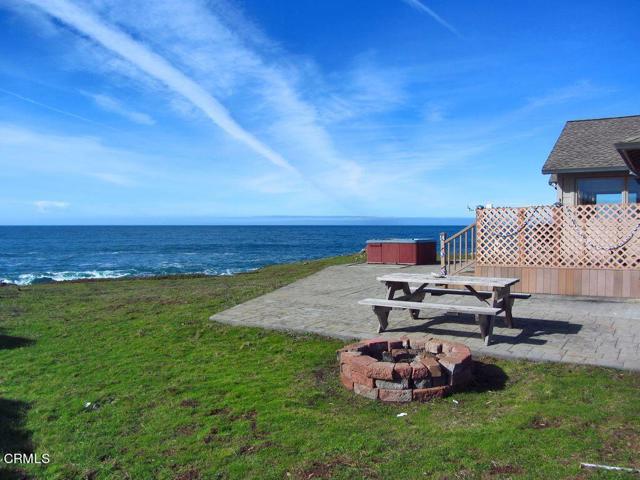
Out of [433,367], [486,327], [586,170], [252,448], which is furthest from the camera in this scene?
[586,170]

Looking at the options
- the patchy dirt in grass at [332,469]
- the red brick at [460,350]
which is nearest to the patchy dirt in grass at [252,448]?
the patchy dirt in grass at [332,469]

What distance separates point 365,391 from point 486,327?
7.92 feet

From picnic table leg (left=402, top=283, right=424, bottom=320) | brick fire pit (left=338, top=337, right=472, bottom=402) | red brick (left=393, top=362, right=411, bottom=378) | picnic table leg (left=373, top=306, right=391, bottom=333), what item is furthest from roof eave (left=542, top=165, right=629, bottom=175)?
red brick (left=393, top=362, right=411, bottom=378)

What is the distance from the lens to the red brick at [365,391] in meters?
5.07

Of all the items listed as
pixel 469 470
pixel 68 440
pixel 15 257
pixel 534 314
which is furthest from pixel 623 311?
pixel 15 257

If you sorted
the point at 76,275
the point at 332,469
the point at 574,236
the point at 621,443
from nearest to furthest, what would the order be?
the point at 332,469
the point at 621,443
the point at 574,236
the point at 76,275

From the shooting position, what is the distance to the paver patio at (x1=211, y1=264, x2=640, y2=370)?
20.9ft

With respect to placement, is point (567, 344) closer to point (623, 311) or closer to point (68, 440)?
point (623, 311)

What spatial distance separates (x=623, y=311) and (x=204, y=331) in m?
7.57

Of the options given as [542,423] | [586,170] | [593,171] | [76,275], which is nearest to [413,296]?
[542,423]

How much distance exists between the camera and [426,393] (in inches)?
197

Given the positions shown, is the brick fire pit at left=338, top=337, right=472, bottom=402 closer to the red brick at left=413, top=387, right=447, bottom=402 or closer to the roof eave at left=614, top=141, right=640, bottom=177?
the red brick at left=413, top=387, right=447, bottom=402

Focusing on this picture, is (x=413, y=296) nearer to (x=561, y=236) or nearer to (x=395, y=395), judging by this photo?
(x=395, y=395)

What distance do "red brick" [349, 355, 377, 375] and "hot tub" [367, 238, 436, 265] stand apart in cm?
1433
